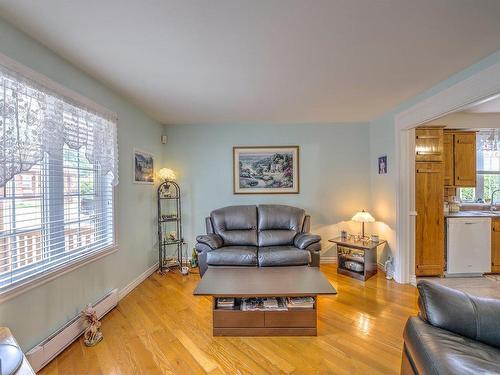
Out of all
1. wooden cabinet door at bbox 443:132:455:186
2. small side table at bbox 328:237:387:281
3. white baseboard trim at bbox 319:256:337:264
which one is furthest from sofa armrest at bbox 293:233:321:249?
wooden cabinet door at bbox 443:132:455:186

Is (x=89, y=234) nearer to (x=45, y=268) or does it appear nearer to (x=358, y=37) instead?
(x=45, y=268)

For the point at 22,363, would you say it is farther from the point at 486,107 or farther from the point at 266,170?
the point at 486,107

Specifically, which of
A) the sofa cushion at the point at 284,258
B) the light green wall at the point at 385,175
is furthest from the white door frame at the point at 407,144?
the sofa cushion at the point at 284,258

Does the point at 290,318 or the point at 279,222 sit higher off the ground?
the point at 279,222

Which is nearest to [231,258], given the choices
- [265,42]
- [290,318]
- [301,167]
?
[290,318]

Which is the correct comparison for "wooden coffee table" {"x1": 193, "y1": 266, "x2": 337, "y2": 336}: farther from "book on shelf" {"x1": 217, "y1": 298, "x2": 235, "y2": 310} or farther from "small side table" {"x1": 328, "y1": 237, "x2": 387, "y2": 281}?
"small side table" {"x1": 328, "y1": 237, "x2": 387, "y2": 281}

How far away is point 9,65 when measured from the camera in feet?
4.70

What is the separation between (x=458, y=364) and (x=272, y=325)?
4.18 feet

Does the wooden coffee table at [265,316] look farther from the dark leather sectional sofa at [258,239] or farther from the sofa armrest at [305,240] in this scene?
the sofa armrest at [305,240]

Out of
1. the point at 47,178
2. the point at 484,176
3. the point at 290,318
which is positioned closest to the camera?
the point at 47,178

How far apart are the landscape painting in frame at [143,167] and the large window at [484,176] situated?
16.8 feet

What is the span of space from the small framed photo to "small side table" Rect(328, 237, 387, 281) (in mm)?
1065

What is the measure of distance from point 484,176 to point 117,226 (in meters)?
5.79

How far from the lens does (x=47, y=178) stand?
1.75 metres
